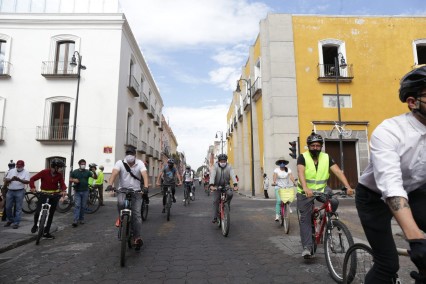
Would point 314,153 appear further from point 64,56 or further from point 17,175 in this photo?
point 64,56

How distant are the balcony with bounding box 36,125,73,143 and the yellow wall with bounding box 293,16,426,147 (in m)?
14.3

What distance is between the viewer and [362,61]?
60.9 feet

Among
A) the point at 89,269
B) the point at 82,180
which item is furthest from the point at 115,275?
the point at 82,180

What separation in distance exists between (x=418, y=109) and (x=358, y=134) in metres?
17.9

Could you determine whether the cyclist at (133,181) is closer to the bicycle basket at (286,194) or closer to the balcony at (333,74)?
the bicycle basket at (286,194)

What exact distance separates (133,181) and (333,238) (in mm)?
3502

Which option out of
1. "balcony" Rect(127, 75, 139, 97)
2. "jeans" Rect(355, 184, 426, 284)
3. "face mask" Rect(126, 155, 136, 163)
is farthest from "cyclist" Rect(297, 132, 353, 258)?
"balcony" Rect(127, 75, 139, 97)

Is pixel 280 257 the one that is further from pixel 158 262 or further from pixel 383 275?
pixel 383 275

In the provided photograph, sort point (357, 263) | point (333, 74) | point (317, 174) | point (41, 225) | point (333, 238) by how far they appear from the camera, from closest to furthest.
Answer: point (357, 263) → point (333, 238) → point (317, 174) → point (41, 225) → point (333, 74)

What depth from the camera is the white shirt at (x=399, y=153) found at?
1738mm

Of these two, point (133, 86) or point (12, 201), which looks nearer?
point (12, 201)

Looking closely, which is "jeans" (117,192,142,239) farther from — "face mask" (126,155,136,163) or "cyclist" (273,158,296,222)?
"cyclist" (273,158,296,222)

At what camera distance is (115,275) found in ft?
12.9

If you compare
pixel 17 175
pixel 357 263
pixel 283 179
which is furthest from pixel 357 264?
pixel 17 175
